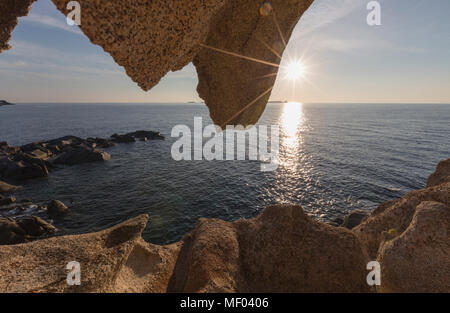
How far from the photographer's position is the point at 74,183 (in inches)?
1262

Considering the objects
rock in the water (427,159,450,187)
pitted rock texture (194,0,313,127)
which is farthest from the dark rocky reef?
rock in the water (427,159,450,187)

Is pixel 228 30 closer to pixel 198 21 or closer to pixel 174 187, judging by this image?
pixel 198 21

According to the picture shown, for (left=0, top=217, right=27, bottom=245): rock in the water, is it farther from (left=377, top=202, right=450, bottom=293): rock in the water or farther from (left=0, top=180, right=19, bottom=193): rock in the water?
(left=377, top=202, right=450, bottom=293): rock in the water

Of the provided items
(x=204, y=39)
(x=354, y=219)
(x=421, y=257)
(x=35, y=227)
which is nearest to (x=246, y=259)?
(x=421, y=257)

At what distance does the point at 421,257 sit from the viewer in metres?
7.45

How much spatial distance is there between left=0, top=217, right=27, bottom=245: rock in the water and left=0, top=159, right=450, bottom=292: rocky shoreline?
16346mm

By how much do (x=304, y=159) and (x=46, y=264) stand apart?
157 ft

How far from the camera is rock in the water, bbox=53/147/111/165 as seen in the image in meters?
40.6

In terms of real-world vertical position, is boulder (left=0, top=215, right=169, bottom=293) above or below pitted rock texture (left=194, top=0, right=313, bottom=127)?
below

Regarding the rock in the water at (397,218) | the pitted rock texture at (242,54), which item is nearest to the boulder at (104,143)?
the pitted rock texture at (242,54)

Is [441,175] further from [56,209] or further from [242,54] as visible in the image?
[56,209]

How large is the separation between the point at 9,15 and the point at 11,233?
20536 millimetres

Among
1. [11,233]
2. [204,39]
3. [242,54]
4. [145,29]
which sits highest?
[242,54]

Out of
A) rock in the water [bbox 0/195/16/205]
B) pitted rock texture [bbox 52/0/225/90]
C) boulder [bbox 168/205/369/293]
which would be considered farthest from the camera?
rock in the water [bbox 0/195/16/205]
